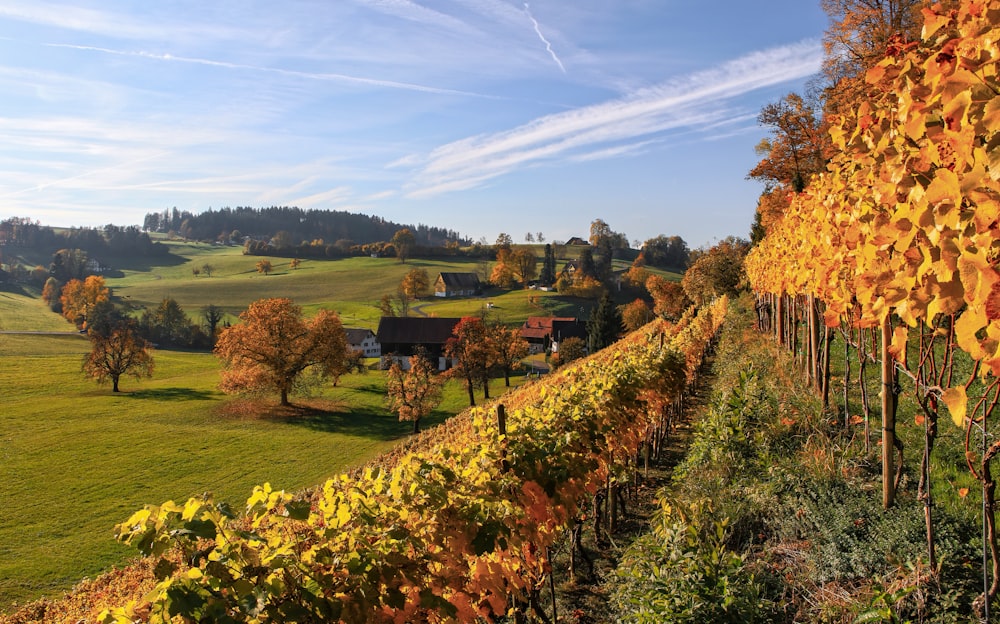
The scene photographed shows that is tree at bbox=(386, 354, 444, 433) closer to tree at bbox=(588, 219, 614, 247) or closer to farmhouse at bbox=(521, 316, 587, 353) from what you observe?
farmhouse at bbox=(521, 316, 587, 353)

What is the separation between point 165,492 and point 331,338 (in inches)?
775

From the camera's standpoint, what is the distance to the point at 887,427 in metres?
4.91

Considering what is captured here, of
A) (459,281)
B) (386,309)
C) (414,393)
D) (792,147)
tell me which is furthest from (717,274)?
(459,281)

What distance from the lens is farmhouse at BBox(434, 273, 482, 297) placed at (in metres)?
102

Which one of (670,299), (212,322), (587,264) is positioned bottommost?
(212,322)

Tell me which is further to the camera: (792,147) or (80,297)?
(80,297)

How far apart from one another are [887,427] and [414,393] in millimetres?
35920

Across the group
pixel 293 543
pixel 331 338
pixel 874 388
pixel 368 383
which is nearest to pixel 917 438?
pixel 874 388

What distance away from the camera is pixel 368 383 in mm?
55031

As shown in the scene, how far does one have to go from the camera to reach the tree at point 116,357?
4797 centimetres

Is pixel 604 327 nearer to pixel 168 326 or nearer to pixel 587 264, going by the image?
pixel 587 264

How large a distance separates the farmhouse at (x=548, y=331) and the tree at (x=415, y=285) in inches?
1193

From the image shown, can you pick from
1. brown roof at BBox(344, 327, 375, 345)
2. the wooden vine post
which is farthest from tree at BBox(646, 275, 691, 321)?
the wooden vine post

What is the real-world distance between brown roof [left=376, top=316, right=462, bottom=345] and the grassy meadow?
706cm
